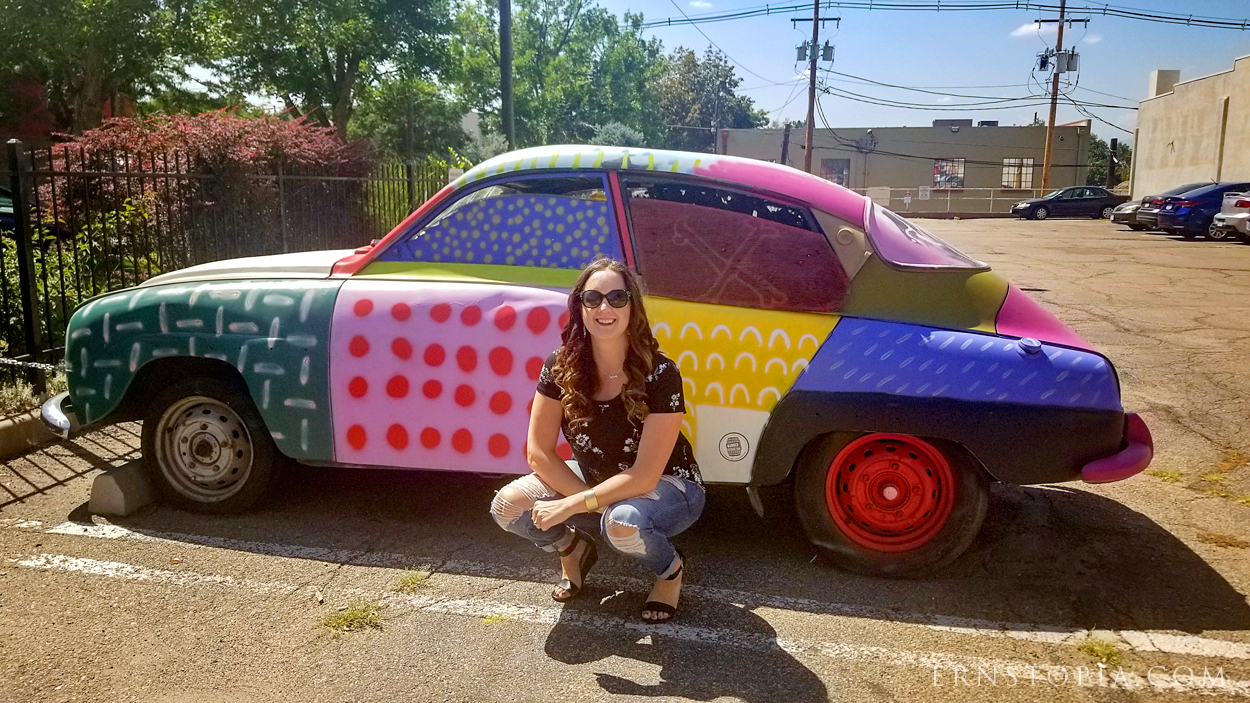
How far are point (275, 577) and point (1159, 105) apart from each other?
44.8 meters

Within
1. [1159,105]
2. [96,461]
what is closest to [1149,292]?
[96,461]

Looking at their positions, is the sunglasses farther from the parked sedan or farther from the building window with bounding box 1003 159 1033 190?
the building window with bounding box 1003 159 1033 190

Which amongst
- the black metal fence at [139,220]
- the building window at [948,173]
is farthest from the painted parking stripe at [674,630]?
the building window at [948,173]

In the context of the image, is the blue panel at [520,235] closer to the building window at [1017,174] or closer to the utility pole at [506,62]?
the utility pole at [506,62]

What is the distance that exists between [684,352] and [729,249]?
0.46 metres

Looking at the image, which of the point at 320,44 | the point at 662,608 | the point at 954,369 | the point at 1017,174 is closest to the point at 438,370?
the point at 662,608

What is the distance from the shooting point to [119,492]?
419 centimetres

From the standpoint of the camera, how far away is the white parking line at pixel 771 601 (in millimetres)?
3084

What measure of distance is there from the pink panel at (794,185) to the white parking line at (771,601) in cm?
149

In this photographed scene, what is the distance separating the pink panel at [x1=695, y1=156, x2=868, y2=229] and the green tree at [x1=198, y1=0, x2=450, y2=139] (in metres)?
26.9

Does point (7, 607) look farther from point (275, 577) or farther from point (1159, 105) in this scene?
point (1159, 105)

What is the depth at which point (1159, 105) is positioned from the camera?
3925 centimetres

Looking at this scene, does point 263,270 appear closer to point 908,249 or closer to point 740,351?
point 740,351

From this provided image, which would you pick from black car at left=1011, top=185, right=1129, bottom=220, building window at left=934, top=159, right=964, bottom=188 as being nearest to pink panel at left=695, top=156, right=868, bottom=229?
black car at left=1011, top=185, right=1129, bottom=220
